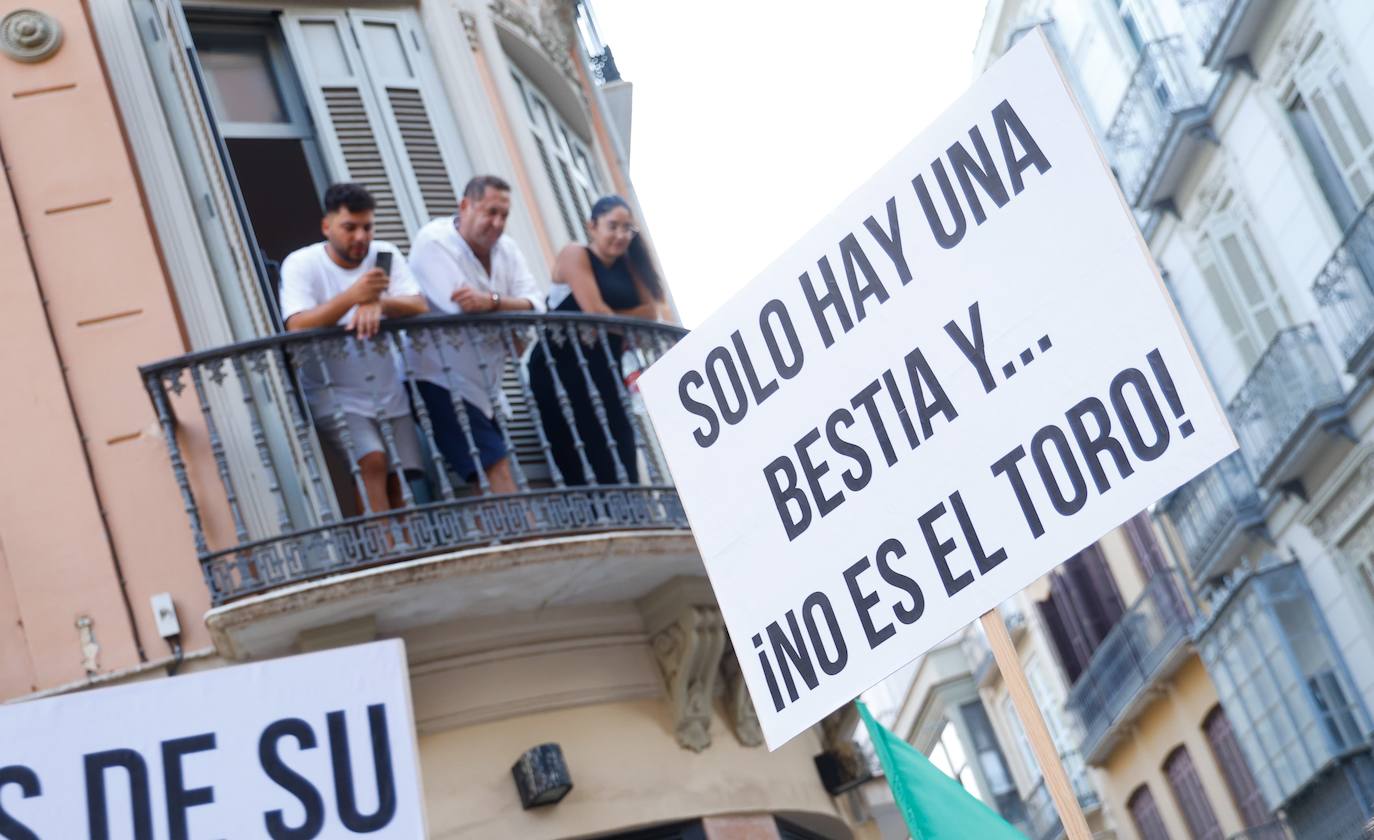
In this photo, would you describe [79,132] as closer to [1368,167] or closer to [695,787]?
[695,787]

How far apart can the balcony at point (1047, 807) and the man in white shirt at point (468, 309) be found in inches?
1160

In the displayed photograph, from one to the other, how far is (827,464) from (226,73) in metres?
6.46

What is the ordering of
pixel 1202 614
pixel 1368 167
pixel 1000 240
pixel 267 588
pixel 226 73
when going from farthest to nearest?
pixel 1202 614 → pixel 1368 167 → pixel 226 73 → pixel 267 588 → pixel 1000 240

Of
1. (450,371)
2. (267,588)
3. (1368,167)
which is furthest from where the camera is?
(1368,167)

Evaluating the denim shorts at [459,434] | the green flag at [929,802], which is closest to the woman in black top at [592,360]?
the denim shorts at [459,434]

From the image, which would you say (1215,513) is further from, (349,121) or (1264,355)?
(349,121)

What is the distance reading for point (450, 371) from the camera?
9.01m

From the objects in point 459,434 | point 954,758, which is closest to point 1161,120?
point 459,434

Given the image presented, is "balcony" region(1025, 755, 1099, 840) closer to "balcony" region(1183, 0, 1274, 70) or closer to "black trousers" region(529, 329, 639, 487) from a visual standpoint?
"balcony" region(1183, 0, 1274, 70)

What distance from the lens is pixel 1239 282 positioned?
82.7 feet

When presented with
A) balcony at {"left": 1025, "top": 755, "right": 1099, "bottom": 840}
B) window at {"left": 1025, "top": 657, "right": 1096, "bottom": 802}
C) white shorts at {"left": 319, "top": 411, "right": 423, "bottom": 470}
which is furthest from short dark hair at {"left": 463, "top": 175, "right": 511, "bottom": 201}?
balcony at {"left": 1025, "top": 755, "right": 1099, "bottom": 840}

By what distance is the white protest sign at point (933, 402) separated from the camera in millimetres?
4562

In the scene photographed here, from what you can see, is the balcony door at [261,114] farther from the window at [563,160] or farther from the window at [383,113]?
the window at [563,160]

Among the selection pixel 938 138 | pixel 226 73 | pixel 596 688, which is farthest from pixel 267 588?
pixel 938 138
